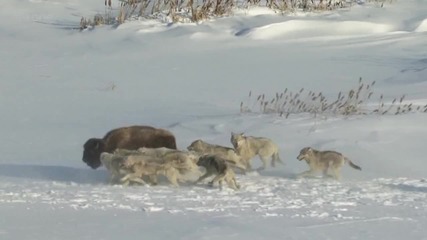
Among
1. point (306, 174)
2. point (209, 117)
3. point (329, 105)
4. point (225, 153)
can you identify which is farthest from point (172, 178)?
point (329, 105)

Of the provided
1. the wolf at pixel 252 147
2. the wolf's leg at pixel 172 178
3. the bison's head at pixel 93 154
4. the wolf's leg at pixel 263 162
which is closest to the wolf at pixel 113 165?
the wolf's leg at pixel 172 178

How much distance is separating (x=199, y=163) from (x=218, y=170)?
273 mm

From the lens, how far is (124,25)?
1797 cm

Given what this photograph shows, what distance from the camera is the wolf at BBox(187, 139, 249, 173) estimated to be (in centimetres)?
802

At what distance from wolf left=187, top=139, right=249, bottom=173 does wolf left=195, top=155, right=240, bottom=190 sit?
14.0 inches

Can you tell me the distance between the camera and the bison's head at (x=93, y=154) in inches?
331

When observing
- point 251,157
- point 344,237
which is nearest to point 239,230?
point 344,237

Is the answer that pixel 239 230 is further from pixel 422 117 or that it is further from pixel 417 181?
pixel 422 117

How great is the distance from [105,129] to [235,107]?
1.89m

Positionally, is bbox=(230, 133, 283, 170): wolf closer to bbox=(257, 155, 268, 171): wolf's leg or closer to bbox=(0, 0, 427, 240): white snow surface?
bbox=(257, 155, 268, 171): wolf's leg

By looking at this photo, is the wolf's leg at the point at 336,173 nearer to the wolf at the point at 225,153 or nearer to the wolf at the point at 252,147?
the wolf at the point at 252,147

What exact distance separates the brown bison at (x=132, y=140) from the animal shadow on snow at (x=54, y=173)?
198mm

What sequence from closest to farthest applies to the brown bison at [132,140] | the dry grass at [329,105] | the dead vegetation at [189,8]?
the brown bison at [132,140] → the dry grass at [329,105] → the dead vegetation at [189,8]

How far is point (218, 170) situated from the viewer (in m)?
7.43
